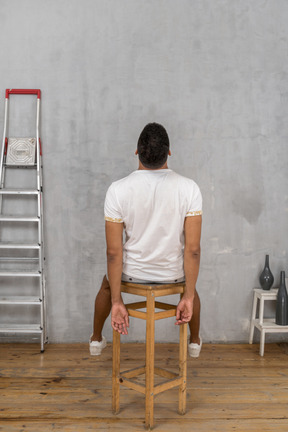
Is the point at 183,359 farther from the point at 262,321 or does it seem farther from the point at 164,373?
the point at 262,321

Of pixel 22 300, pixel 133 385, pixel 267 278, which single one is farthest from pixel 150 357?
pixel 267 278

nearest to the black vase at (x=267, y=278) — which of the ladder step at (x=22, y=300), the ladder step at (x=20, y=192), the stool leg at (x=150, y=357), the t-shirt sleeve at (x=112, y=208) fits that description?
the stool leg at (x=150, y=357)

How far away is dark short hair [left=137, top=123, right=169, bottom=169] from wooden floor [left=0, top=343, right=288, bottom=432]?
139 centimetres

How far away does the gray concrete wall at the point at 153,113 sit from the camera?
3.38m

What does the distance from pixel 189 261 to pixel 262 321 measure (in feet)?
4.79

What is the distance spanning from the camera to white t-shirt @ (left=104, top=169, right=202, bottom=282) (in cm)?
208

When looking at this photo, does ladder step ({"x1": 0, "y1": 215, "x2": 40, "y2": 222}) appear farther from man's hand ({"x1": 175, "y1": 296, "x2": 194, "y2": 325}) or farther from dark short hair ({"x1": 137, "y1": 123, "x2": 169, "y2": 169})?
man's hand ({"x1": 175, "y1": 296, "x2": 194, "y2": 325})

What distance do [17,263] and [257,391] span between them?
211 centimetres

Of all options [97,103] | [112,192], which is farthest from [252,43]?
[112,192]

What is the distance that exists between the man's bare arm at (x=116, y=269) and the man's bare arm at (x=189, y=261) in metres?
0.30

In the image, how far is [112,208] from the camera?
6.94ft

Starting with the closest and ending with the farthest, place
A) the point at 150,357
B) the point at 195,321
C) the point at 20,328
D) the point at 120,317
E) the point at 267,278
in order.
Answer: the point at 150,357 < the point at 120,317 < the point at 195,321 < the point at 20,328 < the point at 267,278

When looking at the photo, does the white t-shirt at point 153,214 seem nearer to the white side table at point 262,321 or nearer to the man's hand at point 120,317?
the man's hand at point 120,317

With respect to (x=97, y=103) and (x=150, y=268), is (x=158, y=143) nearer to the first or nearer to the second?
(x=150, y=268)
